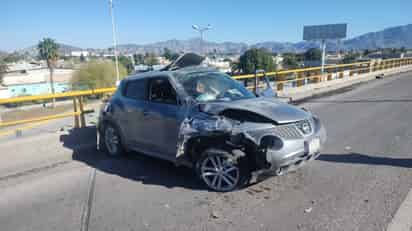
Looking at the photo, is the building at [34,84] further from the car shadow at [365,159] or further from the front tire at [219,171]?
the car shadow at [365,159]

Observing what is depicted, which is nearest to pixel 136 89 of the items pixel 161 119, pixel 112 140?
pixel 161 119

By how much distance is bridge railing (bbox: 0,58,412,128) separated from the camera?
217 inches

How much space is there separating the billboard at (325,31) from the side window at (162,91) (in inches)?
1310

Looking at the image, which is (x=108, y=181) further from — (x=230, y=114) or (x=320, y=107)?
(x=320, y=107)

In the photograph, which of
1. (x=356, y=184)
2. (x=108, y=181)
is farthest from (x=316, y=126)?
(x=108, y=181)

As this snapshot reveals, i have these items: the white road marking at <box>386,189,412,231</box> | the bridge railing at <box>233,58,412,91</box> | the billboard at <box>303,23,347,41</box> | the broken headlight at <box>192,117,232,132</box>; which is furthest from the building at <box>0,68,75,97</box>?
the white road marking at <box>386,189,412,231</box>

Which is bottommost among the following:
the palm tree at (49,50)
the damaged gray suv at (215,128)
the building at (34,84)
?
the building at (34,84)

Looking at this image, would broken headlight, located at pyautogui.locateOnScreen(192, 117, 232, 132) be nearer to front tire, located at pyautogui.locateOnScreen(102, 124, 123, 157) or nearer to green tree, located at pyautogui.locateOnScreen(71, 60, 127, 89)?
front tire, located at pyautogui.locateOnScreen(102, 124, 123, 157)

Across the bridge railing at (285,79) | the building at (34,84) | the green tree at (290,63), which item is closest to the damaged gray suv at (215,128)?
the bridge railing at (285,79)

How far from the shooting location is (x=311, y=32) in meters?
36.3

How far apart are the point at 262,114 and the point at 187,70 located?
172cm

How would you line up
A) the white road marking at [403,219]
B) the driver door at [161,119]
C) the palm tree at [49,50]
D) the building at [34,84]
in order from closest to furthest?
1. the white road marking at [403,219]
2. the driver door at [161,119]
3. the palm tree at [49,50]
4. the building at [34,84]

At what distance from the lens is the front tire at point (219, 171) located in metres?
3.70

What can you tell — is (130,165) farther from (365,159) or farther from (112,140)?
(365,159)
